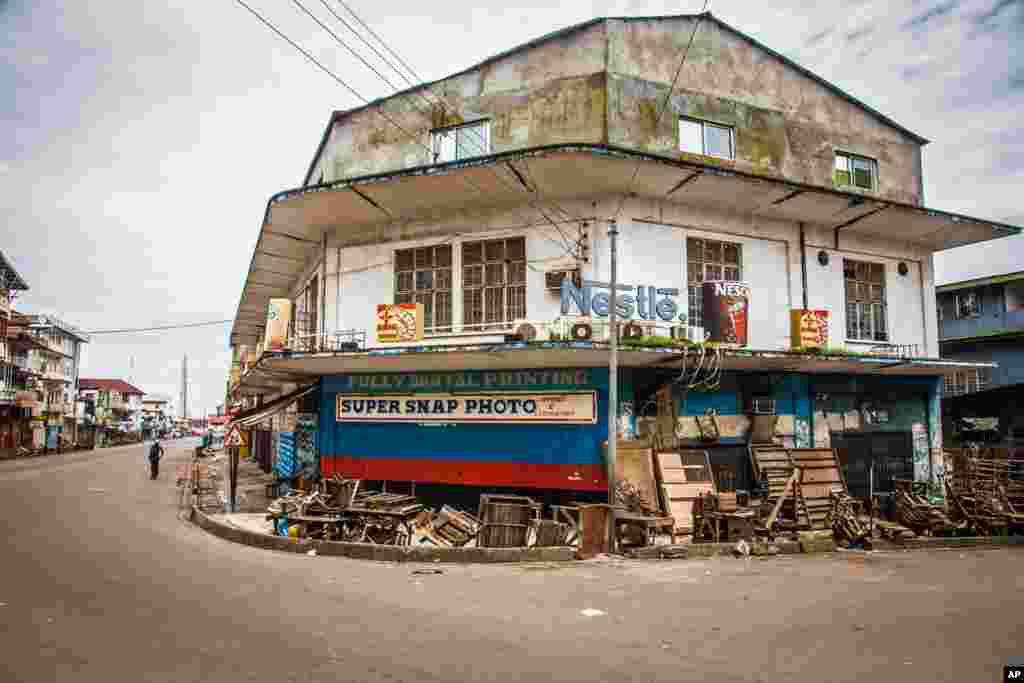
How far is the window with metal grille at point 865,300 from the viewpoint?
18.6 metres

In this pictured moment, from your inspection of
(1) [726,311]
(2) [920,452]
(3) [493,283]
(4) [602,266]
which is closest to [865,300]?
(2) [920,452]

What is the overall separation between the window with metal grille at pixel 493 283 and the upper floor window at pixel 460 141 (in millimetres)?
2513

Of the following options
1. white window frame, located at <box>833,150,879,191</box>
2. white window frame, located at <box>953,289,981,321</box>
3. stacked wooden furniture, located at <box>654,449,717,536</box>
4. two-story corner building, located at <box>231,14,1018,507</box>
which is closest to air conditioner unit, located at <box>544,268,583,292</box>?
two-story corner building, located at <box>231,14,1018,507</box>

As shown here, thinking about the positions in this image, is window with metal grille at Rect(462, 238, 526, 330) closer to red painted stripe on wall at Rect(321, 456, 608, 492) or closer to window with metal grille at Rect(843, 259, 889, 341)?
red painted stripe on wall at Rect(321, 456, 608, 492)

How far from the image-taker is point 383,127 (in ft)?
61.6

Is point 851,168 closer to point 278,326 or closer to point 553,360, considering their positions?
point 553,360

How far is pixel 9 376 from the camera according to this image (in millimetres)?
59844

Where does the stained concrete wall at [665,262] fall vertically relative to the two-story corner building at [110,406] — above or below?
above

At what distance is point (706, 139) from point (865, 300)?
20.9 feet

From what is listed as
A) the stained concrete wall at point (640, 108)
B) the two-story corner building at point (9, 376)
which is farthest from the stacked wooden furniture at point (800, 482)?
the two-story corner building at point (9, 376)

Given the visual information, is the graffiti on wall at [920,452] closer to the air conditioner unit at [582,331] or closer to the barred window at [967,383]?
the air conditioner unit at [582,331]

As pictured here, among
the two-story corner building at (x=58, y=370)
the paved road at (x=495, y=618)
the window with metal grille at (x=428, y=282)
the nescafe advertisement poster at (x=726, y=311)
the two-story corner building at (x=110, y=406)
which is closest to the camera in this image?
the paved road at (x=495, y=618)

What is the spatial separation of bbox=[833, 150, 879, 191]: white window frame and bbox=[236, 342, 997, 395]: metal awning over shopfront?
525 cm

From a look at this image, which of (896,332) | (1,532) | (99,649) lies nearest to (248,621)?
(99,649)
